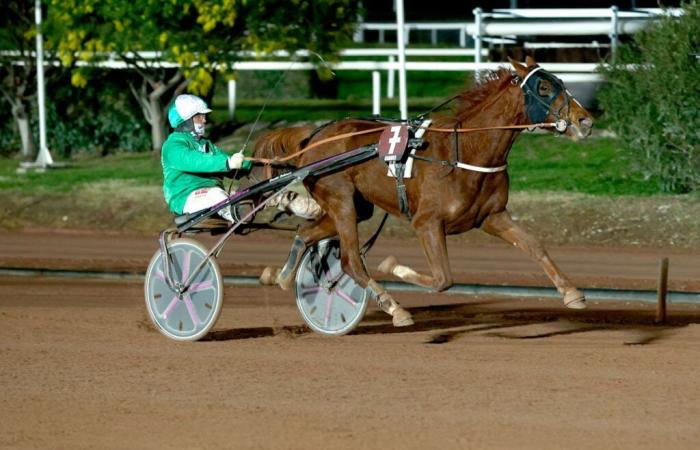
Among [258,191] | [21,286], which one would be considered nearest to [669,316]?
[258,191]

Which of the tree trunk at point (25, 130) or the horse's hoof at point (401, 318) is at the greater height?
the horse's hoof at point (401, 318)

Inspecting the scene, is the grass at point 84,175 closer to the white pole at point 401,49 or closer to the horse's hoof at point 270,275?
the white pole at point 401,49

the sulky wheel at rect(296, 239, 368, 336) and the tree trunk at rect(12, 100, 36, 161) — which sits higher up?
the sulky wheel at rect(296, 239, 368, 336)

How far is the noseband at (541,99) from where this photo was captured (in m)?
8.58

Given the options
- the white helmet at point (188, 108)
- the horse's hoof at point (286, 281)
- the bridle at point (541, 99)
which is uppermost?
the bridle at point (541, 99)

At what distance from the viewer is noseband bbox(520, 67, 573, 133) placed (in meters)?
8.58

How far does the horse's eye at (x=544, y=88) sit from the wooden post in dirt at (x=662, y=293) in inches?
69.7

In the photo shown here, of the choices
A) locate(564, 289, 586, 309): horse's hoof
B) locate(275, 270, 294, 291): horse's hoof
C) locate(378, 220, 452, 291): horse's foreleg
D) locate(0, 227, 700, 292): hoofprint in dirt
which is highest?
locate(378, 220, 452, 291): horse's foreleg

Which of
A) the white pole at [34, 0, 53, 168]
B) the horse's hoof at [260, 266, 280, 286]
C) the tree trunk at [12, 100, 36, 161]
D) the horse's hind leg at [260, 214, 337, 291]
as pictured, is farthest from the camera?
the tree trunk at [12, 100, 36, 161]

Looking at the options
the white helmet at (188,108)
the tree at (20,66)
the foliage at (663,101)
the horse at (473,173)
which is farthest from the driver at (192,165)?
the tree at (20,66)

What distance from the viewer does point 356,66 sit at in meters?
18.6

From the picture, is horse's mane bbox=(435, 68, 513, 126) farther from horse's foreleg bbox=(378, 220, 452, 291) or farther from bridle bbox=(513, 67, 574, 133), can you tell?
horse's foreleg bbox=(378, 220, 452, 291)

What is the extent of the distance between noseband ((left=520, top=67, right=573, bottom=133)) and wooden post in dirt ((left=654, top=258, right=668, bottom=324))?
1.72 meters

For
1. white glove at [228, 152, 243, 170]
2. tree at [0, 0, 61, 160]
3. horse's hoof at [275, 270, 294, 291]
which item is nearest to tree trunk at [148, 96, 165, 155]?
tree at [0, 0, 61, 160]
